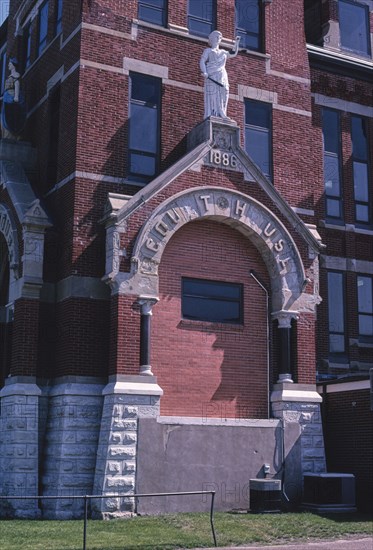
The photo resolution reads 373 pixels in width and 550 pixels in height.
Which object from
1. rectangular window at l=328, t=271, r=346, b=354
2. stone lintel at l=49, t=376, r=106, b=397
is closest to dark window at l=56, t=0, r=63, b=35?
stone lintel at l=49, t=376, r=106, b=397

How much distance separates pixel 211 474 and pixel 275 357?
3794mm

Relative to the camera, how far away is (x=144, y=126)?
21953 millimetres

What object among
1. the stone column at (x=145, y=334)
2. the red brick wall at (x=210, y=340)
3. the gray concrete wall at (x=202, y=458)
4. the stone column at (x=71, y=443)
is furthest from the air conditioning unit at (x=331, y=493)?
the stone column at (x=71, y=443)

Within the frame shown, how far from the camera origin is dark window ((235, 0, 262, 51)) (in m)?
24.4

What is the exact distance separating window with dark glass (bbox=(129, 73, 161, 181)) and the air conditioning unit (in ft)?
28.6

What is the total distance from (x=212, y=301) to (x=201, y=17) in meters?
8.24

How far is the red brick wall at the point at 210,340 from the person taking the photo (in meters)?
20.3

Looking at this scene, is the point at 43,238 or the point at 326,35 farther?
the point at 326,35

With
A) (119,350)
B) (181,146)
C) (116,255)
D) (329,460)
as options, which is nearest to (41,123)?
(181,146)

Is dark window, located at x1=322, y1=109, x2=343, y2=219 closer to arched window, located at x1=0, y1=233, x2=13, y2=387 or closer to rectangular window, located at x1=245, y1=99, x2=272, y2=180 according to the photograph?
rectangular window, located at x1=245, y1=99, x2=272, y2=180

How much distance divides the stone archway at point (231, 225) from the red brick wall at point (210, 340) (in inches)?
17.2

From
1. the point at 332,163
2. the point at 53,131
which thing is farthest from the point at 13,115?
the point at 332,163

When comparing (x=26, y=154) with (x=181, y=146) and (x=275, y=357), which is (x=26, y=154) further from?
(x=275, y=357)

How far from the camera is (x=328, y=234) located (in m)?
26.4
